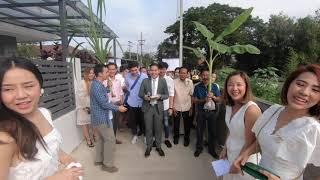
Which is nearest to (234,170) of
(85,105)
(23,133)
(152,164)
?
(23,133)

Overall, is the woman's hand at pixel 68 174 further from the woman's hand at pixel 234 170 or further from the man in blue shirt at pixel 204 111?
the man in blue shirt at pixel 204 111

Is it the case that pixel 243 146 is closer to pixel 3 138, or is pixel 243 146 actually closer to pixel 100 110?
pixel 3 138

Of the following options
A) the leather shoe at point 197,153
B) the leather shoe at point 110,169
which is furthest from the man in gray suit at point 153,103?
the leather shoe at point 110,169

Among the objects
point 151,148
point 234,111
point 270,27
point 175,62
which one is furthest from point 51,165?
point 270,27

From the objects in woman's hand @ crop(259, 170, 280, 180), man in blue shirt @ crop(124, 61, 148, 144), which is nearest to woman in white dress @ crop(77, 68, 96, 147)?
man in blue shirt @ crop(124, 61, 148, 144)

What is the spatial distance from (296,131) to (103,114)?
12.5 feet

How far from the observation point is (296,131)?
204 centimetres

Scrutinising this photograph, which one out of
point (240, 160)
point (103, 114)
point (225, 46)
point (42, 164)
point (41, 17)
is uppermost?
point (41, 17)

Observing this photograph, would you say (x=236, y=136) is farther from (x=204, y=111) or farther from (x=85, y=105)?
(x=85, y=105)

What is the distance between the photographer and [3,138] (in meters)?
1.48

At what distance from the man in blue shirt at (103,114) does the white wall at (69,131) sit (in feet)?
2.31

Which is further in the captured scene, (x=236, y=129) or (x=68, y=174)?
(x=236, y=129)

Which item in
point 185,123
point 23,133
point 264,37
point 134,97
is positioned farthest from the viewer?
point 264,37

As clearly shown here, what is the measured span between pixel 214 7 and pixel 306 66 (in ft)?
161
